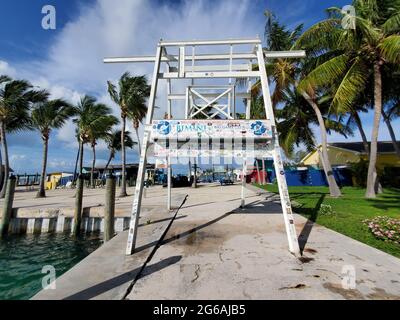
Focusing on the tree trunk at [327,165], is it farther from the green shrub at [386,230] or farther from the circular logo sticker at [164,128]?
the circular logo sticker at [164,128]

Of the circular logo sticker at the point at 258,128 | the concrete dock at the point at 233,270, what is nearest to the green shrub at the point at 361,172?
the concrete dock at the point at 233,270

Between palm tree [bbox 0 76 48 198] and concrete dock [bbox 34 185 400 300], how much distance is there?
19.9m

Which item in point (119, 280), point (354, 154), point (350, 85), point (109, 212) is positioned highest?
point (350, 85)

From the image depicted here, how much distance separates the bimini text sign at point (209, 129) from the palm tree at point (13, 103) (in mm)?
20205

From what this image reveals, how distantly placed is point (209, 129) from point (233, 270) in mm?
2601

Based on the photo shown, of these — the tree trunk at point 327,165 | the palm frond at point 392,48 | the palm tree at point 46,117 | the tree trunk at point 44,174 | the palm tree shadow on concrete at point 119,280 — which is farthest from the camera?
the palm tree at point 46,117

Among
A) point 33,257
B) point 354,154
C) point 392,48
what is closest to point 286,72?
point 392,48

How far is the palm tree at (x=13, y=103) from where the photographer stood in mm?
18750

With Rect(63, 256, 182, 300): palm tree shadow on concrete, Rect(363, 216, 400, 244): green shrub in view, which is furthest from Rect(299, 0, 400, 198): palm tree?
Rect(63, 256, 182, 300): palm tree shadow on concrete

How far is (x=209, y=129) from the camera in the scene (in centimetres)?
462

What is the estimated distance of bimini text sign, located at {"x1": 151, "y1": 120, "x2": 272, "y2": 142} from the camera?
15.0 ft

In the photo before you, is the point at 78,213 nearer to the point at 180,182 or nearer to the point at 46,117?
the point at 46,117

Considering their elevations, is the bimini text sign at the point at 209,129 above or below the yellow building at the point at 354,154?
below
